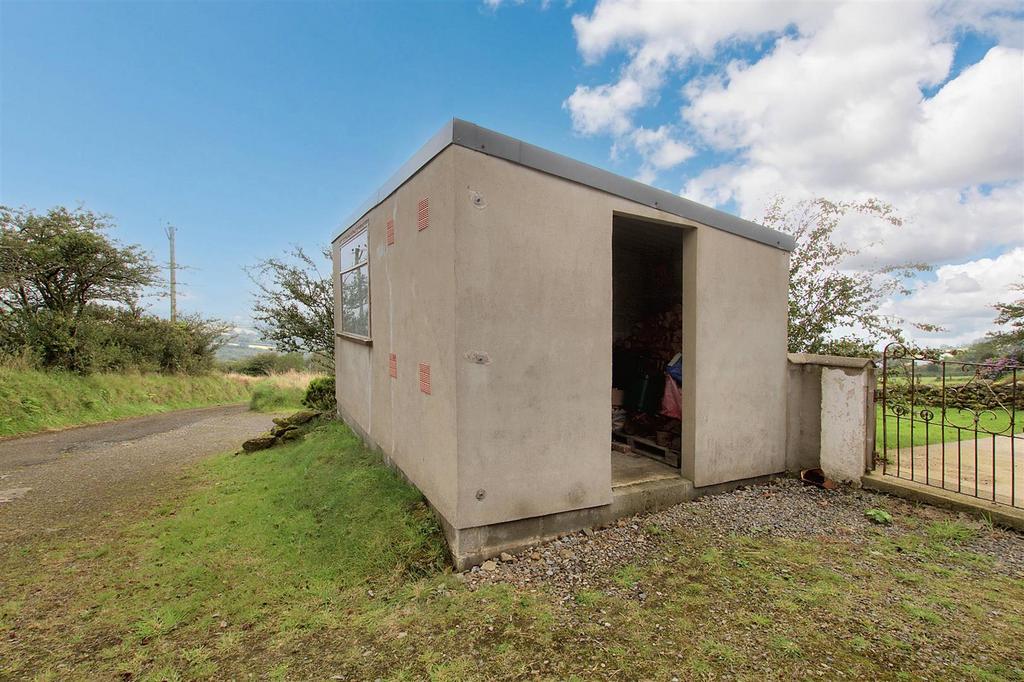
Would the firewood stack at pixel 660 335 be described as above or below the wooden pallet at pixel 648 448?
above

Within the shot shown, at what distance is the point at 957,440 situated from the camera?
18.2ft

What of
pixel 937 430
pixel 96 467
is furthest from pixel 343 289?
pixel 937 430

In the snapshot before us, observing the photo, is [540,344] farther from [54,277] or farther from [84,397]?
[54,277]

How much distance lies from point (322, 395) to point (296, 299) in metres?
4.47

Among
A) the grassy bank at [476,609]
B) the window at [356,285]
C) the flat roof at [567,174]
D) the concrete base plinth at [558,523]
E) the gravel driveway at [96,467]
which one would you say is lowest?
the gravel driveway at [96,467]

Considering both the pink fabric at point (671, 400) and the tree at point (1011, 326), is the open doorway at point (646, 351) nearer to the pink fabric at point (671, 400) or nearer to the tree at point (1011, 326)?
the pink fabric at point (671, 400)

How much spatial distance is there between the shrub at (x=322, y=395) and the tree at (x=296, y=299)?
126 inches

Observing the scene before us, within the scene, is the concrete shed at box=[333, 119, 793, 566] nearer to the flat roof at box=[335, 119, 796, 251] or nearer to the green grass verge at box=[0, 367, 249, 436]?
the flat roof at box=[335, 119, 796, 251]

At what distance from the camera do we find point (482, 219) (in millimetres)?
3164

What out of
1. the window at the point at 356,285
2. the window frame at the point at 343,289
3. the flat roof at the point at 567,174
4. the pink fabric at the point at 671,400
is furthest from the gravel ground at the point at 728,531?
the window at the point at 356,285

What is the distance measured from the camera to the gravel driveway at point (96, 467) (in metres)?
4.88

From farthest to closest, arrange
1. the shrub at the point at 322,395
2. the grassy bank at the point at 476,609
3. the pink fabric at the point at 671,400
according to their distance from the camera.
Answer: the shrub at the point at 322,395
the pink fabric at the point at 671,400
the grassy bank at the point at 476,609

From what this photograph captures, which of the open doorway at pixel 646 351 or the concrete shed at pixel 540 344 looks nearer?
the concrete shed at pixel 540 344

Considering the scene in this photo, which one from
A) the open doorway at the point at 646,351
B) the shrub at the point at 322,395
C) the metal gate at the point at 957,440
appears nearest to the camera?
the metal gate at the point at 957,440
